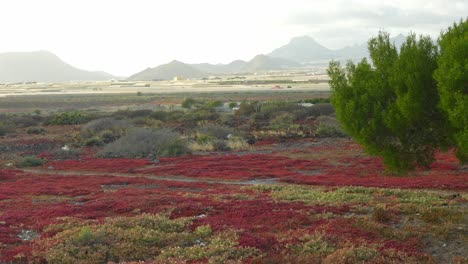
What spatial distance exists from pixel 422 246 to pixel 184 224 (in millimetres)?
7486

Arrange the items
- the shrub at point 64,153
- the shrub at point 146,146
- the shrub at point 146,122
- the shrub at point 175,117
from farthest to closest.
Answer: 1. the shrub at point 175,117
2. the shrub at point 146,122
3. the shrub at point 146,146
4. the shrub at point 64,153

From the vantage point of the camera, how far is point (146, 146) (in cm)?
4891

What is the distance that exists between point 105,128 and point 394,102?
1674 inches

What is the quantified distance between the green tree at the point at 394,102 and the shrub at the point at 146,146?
2051cm

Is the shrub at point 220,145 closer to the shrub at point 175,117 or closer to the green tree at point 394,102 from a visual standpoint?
the green tree at point 394,102

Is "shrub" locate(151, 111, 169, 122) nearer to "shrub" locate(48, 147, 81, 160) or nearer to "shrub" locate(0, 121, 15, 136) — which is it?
"shrub" locate(0, 121, 15, 136)

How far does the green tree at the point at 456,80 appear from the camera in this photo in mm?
22500

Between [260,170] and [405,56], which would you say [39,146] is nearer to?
[260,170]

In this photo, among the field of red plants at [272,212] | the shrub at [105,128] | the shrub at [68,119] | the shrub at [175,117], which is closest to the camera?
the field of red plants at [272,212]

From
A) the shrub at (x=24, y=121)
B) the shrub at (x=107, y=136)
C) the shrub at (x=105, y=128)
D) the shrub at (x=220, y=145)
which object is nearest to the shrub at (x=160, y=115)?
the shrub at (x=105, y=128)

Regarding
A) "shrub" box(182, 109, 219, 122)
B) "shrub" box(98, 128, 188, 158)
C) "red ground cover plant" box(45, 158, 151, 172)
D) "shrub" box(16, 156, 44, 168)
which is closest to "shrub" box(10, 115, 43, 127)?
"shrub" box(182, 109, 219, 122)

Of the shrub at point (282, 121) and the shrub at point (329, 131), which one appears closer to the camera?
the shrub at point (329, 131)

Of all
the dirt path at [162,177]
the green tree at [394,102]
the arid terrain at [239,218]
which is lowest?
the dirt path at [162,177]

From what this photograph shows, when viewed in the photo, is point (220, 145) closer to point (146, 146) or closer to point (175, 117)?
point (146, 146)
